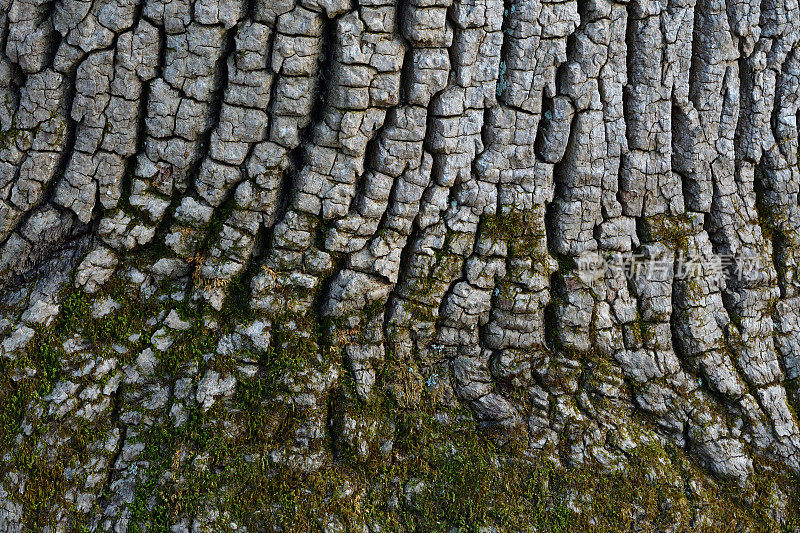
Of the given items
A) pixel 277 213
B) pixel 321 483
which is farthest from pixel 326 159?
pixel 321 483

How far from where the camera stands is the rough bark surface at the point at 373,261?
9.96 ft

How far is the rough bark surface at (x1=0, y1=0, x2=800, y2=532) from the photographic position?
3037 mm

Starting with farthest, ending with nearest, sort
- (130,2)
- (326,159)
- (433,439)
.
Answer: (433,439) → (326,159) → (130,2)

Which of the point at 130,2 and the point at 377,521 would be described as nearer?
the point at 130,2

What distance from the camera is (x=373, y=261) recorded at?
10.7 feet

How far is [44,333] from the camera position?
318 centimetres

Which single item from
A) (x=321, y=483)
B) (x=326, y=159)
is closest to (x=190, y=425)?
(x=321, y=483)

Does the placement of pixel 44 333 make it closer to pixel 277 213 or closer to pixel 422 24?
pixel 277 213

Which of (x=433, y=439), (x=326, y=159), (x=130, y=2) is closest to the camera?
(x=130, y=2)

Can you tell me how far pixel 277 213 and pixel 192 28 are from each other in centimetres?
91

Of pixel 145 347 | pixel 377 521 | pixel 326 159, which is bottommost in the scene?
pixel 377 521

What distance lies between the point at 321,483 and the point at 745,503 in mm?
2204

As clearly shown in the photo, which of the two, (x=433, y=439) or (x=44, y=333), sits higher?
(x=44, y=333)

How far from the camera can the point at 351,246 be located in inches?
128
